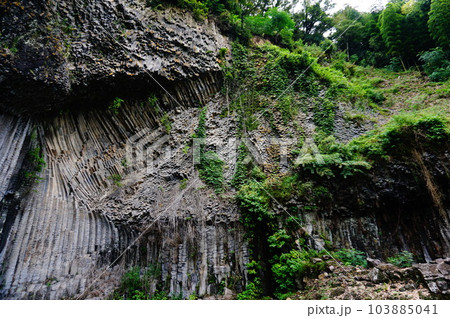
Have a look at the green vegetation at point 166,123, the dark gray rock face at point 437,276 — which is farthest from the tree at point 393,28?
the green vegetation at point 166,123

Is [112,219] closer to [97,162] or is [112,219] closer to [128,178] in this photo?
[128,178]

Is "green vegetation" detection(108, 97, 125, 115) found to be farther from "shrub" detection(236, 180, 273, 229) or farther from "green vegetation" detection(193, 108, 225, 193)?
"shrub" detection(236, 180, 273, 229)

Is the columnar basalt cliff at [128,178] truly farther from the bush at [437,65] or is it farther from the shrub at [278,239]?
the bush at [437,65]

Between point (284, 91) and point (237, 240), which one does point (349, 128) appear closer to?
point (284, 91)

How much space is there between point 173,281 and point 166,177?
3490 millimetres

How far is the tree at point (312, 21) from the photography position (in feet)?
58.6

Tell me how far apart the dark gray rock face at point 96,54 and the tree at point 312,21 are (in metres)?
11.0

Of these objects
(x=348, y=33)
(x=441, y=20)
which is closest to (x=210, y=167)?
(x=441, y=20)

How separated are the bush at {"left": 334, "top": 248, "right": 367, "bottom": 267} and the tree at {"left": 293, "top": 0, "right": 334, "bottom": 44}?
649 inches

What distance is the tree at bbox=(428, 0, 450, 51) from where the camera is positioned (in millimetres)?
12109

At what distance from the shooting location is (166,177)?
8.50 m

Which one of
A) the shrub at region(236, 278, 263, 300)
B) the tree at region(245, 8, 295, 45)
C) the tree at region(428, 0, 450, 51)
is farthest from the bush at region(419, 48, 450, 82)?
the shrub at region(236, 278, 263, 300)

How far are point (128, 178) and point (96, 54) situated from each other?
4.33 meters

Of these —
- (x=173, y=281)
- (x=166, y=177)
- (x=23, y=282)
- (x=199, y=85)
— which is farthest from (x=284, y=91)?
(x=23, y=282)
